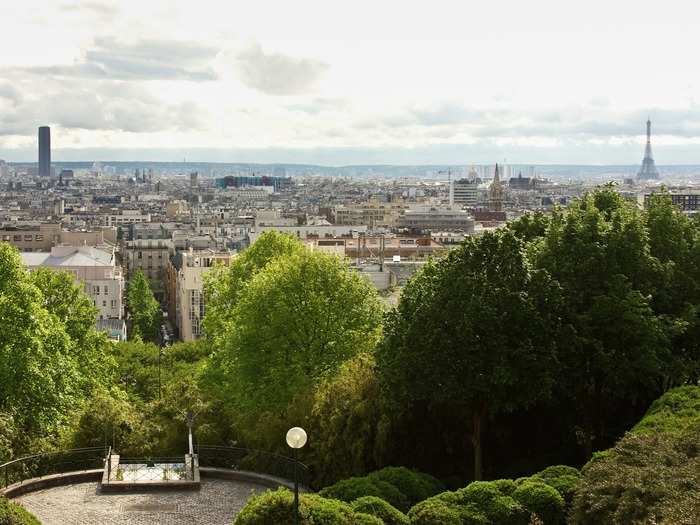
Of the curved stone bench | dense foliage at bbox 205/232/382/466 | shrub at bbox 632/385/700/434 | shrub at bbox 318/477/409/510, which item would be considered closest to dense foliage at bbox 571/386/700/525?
shrub at bbox 632/385/700/434

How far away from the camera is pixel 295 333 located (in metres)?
39.0

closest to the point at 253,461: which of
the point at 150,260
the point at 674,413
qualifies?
the point at 674,413

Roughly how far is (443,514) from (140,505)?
1031cm

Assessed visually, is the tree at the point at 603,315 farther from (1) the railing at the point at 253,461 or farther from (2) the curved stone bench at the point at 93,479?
(2) the curved stone bench at the point at 93,479

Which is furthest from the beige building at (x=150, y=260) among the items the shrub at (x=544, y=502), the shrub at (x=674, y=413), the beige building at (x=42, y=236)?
the shrub at (x=544, y=502)

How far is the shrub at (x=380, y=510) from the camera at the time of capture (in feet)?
69.3

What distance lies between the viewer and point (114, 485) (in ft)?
97.5

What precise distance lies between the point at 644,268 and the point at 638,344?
9.59 ft

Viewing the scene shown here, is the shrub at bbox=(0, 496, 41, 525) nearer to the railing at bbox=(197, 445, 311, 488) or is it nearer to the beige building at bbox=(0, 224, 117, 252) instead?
the railing at bbox=(197, 445, 311, 488)

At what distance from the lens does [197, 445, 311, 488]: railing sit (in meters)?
31.0

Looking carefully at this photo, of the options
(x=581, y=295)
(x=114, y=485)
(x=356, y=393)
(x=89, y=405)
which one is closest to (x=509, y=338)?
(x=581, y=295)

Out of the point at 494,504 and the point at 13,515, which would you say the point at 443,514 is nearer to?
the point at 494,504

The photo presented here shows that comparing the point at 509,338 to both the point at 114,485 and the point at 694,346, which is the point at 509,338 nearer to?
the point at 694,346

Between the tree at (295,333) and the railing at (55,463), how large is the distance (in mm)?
5313
